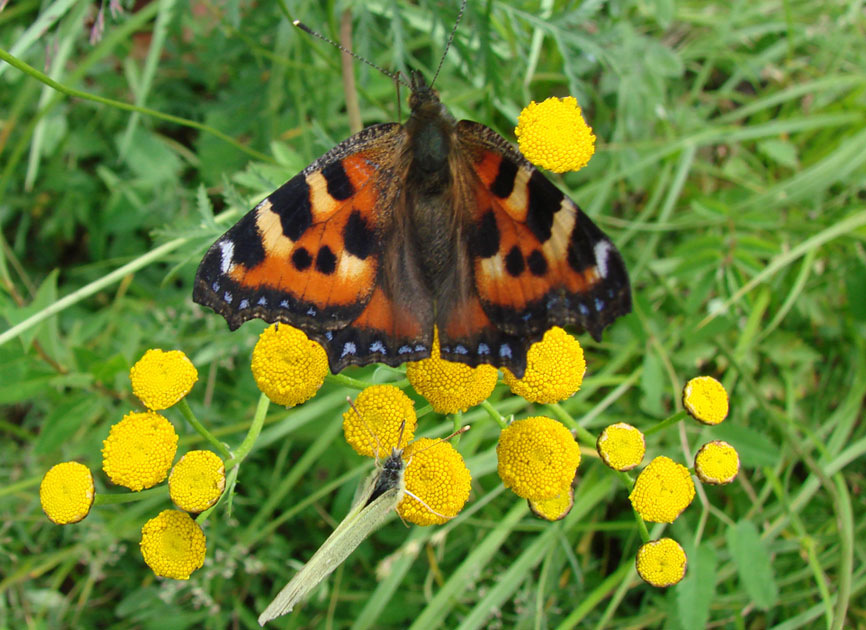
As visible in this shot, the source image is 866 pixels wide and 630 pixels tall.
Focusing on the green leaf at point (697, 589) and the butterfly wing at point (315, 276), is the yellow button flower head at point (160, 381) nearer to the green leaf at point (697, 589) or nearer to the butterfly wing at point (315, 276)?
the butterfly wing at point (315, 276)

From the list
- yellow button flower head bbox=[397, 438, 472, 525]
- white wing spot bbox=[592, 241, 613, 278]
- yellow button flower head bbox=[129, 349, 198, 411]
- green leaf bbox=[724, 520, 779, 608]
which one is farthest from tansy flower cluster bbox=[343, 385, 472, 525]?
green leaf bbox=[724, 520, 779, 608]

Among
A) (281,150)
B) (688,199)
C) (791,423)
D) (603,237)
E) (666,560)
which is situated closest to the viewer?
(603,237)

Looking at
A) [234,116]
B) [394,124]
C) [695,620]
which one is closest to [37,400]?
[234,116]

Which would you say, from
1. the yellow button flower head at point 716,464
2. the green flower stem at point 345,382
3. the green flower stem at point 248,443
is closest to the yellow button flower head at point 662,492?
the yellow button flower head at point 716,464

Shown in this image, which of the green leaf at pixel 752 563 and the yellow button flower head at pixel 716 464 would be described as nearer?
the yellow button flower head at pixel 716 464

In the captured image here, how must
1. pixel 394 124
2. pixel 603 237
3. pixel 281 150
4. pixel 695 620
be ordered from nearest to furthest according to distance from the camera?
1. pixel 603 237
2. pixel 394 124
3. pixel 695 620
4. pixel 281 150

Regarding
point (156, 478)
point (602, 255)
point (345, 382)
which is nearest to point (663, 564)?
point (602, 255)

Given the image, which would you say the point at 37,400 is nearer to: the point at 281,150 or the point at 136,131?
the point at 136,131
